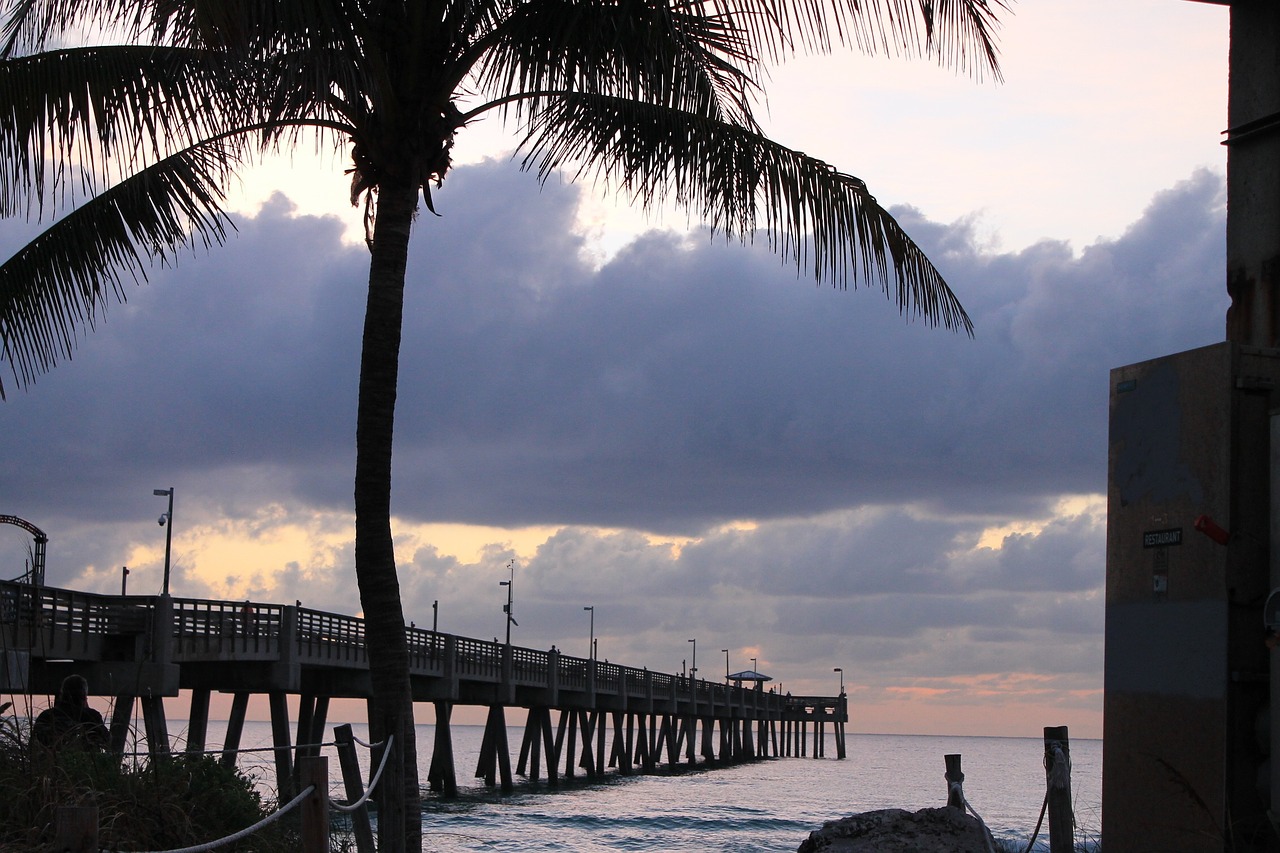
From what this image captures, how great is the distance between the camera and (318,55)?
772 centimetres

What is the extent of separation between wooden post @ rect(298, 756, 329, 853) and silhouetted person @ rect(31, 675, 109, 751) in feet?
5.37

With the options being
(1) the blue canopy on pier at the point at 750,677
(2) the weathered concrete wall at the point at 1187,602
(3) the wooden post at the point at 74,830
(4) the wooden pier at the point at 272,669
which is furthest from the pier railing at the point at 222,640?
(1) the blue canopy on pier at the point at 750,677

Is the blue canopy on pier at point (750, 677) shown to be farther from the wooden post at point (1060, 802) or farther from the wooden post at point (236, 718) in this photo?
the wooden post at point (1060, 802)

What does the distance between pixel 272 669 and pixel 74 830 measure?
2355 centimetres

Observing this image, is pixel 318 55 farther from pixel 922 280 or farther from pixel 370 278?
pixel 922 280

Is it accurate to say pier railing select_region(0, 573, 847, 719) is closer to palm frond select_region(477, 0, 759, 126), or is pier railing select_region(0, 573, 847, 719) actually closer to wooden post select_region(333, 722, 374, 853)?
wooden post select_region(333, 722, 374, 853)

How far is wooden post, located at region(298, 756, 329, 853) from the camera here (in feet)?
21.2

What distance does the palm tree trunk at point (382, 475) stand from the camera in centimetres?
934

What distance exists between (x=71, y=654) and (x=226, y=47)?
16.4 meters

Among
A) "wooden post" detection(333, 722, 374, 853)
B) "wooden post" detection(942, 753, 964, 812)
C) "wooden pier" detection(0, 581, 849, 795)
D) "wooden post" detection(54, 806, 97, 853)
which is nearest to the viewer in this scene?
"wooden post" detection(54, 806, 97, 853)

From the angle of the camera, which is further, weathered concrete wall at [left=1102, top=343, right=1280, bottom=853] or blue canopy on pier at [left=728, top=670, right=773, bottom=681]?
blue canopy on pier at [left=728, top=670, right=773, bottom=681]

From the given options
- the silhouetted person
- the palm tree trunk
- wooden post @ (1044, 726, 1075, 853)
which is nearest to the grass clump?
the silhouetted person

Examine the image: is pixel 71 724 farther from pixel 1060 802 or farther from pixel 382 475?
pixel 1060 802

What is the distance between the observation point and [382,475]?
9.38 metres
